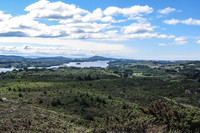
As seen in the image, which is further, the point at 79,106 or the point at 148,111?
the point at 79,106

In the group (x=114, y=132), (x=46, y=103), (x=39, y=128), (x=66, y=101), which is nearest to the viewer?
(x=114, y=132)

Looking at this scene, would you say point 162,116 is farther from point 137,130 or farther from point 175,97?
point 175,97

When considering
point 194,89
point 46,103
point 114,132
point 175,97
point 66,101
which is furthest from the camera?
point 194,89

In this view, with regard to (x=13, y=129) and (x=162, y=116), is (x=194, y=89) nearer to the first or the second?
(x=162, y=116)

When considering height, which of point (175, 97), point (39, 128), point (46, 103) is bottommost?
point (175, 97)

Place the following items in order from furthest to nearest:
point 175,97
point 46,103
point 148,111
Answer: point 175,97 < point 46,103 < point 148,111

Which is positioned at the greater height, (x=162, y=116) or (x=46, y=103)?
Result: (x=162, y=116)

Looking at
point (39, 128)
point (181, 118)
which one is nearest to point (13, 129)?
point (39, 128)

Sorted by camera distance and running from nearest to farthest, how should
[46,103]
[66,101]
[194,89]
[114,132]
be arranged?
[114,132] < [46,103] < [66,101] < [194,89]

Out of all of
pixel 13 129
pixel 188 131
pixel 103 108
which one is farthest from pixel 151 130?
pixel 103 108
